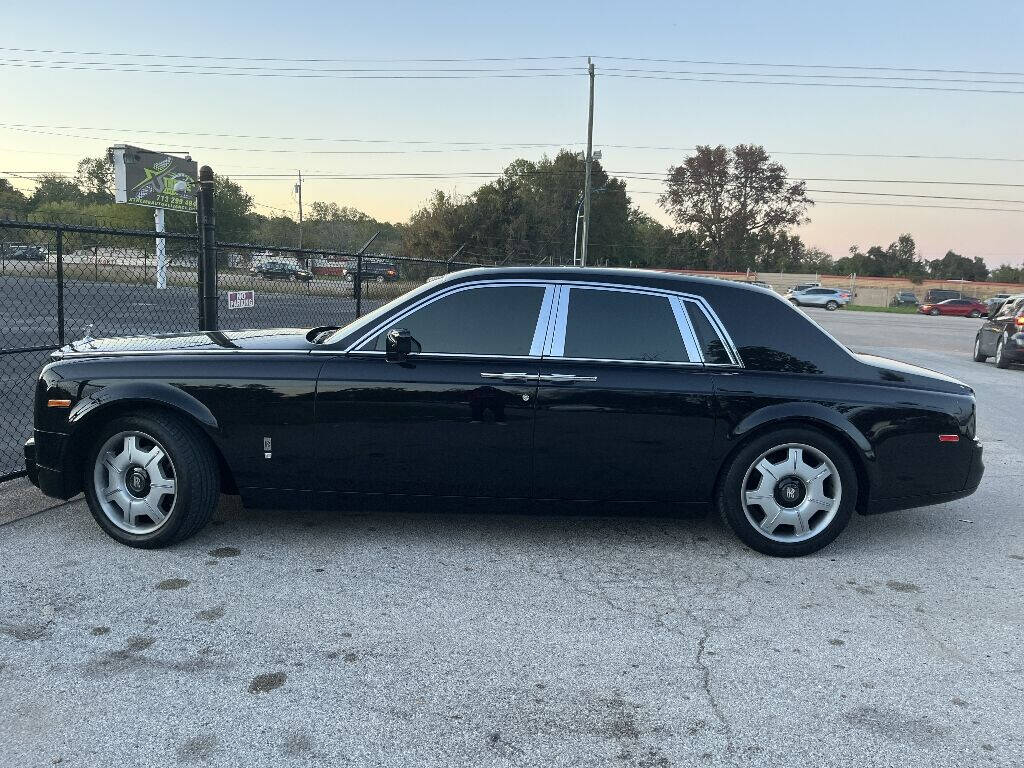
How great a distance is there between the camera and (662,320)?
4367 mm

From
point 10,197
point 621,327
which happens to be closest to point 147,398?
point 621,327

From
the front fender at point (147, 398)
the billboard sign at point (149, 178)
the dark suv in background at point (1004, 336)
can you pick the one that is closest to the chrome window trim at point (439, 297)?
the front fender at point (147, 398)

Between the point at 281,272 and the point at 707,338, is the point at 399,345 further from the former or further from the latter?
the point at 281,272

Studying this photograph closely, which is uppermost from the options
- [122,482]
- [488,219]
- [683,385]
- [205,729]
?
[488,219]

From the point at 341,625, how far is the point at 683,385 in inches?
84.3

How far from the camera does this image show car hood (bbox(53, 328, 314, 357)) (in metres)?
4.38

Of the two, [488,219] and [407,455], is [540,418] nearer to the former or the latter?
[407,455]

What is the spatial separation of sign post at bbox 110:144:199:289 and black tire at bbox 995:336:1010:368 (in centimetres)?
3608

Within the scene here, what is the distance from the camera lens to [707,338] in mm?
4352

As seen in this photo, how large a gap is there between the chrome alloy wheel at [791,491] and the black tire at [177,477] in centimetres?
292

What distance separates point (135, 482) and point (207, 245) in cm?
345

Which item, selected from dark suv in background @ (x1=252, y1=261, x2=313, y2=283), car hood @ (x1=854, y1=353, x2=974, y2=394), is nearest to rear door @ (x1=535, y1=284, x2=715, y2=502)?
car hood @ (x1=854, y1=353, x2=974, y2=394)

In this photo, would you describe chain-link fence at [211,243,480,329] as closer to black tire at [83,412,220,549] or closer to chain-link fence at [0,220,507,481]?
chain-link fence at [0,220,507,481]

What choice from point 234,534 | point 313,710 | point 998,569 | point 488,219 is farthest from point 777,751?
point 488,219
